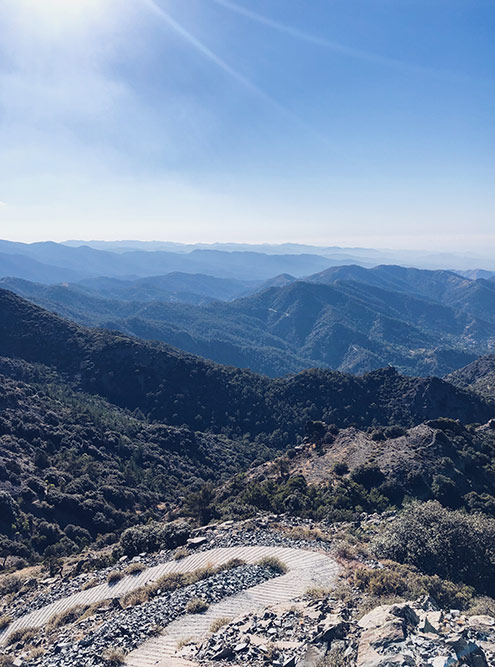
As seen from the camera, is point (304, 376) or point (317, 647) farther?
point (304, 376)

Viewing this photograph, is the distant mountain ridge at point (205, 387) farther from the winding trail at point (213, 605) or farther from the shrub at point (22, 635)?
the shrub at point (22, 635)

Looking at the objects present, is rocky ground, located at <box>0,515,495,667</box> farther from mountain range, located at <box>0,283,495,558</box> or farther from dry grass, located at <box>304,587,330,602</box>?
mountain range, located at <box>0,283,495,558</box>

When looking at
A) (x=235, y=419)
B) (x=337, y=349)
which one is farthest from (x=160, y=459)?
(x=337, y=349)

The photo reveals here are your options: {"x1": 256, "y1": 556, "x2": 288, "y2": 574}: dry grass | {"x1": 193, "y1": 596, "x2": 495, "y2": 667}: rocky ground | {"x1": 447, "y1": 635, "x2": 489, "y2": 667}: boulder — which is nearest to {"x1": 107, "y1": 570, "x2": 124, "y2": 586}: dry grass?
{"x1": 256, "y1": 556, "x2": 288, "y2": 574}: dry grass

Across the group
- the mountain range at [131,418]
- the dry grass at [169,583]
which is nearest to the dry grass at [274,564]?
the dry grass at [169,583]

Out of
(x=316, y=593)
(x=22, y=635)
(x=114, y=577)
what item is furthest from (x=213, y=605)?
(x=22, y=635)

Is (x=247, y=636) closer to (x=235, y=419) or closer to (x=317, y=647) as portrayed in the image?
(x=317, y=647)

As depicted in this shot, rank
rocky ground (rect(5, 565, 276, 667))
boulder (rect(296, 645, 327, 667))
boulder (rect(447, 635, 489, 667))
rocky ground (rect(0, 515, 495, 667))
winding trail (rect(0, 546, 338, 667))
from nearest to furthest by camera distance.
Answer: boulder (rect(447, 635, 489, 667))
rocky ground (rect(0, 515, 495, 667))
boulder (rect(296, 645, 327, 667))
rocky ground (rect(5, 565, 276, 667))
winding trail (rect(0, 546, 338, 667))
